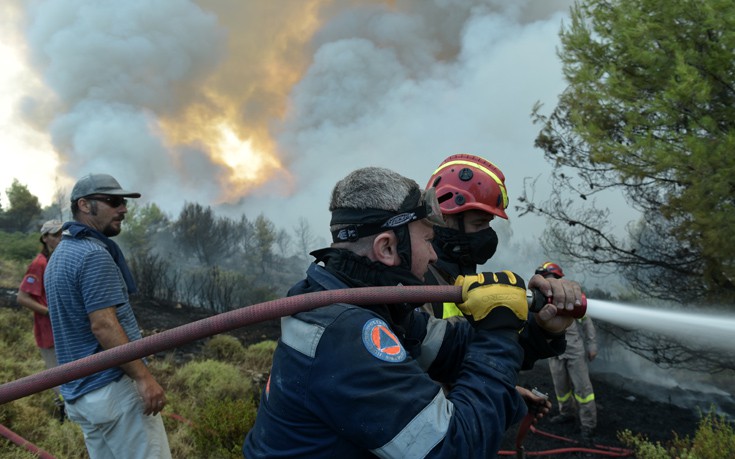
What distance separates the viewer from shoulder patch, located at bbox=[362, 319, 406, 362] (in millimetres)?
1365

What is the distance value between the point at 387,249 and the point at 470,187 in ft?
5.35

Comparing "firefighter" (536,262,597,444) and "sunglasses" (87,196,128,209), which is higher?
"sunglasses" (87,196,128,209)

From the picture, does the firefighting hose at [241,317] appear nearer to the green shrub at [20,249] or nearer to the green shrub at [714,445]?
the green shrub at [714,445]

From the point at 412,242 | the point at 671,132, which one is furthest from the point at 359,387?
the point at 671,132

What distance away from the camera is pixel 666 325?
287 cm

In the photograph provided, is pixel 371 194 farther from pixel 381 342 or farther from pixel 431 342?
pixel 431 342

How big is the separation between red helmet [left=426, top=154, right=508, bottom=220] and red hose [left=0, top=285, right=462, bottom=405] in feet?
4.91

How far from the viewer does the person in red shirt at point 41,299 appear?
499cm

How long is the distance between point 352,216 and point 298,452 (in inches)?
28.8

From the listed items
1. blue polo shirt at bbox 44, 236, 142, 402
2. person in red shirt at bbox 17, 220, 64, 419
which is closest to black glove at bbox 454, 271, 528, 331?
blue polo shirt at bbox 44, 236, 142, 402

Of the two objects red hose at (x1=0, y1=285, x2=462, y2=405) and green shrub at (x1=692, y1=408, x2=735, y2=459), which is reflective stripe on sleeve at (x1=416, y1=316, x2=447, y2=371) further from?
green shrub at (x1=692, y1=408, x2=735, y2=459)

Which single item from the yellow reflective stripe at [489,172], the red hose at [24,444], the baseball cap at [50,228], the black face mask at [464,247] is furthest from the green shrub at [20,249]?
the black face mask at [464,247]

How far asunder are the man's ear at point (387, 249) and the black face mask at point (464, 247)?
1.34 meters

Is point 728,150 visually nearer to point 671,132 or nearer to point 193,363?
point 671,132
